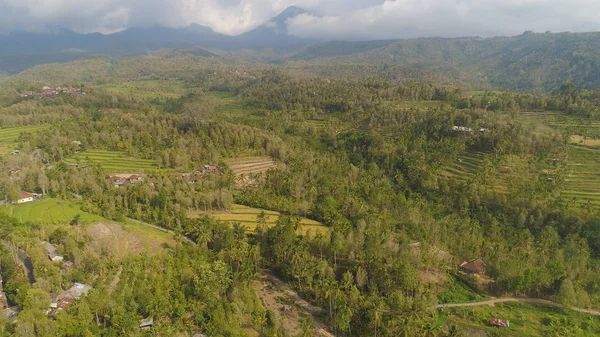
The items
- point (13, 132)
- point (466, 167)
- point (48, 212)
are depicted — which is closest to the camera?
point (48, 212)

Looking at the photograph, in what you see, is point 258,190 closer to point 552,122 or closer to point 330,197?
point 330,197

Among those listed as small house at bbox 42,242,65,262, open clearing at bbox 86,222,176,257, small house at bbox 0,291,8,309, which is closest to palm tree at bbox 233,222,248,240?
open clearing at bbox 86,222,176,257

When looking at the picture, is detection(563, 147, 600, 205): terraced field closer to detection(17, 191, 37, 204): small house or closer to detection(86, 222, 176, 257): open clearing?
detection(86, 222, 176, 257): open clearing

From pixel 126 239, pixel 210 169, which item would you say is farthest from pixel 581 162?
pixel 126 239

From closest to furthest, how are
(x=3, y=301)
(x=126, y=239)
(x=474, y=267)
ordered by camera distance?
(x=3, y=301), (x=474, y=267), (x=126, y=239)

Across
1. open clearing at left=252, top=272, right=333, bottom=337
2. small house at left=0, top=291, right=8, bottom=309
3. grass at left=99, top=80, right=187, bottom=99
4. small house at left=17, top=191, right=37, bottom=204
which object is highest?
grass at left=99, top=80, right=187, bottom=99

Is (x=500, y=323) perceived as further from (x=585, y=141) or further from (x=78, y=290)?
(x=585, y=141)

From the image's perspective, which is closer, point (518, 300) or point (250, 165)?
point (518, 300)
